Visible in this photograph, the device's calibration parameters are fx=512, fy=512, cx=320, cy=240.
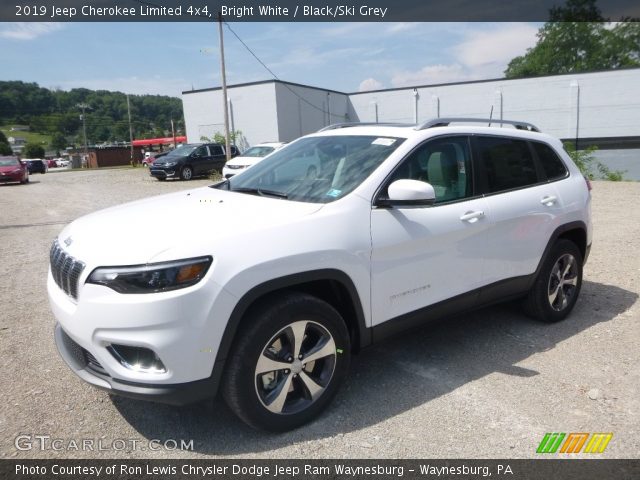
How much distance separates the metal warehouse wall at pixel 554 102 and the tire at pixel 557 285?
103 feet

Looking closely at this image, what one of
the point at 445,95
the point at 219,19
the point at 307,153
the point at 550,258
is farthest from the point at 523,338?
the point at 445,95

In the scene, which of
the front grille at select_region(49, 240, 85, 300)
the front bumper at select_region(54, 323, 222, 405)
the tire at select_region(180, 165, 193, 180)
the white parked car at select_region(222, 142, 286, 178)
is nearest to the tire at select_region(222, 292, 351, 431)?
the front bumper at select_region(54, 323, 222, 405)

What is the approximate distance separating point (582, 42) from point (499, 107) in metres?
35.4

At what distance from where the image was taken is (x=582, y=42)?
61.7 metres

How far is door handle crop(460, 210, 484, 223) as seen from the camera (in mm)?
3645

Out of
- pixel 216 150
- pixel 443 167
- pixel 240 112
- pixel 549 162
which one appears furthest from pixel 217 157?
pixel 443 167

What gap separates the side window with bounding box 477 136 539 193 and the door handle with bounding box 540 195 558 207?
0.53 ft

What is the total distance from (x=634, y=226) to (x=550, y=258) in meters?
5.91

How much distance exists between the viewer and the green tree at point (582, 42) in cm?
6022

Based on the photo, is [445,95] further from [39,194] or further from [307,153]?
[307,153]

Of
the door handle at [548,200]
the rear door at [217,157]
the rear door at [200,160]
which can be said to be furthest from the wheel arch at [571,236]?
the rear door at [217,157]

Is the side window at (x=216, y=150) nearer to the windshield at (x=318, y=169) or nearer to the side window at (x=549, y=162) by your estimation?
the windshield at (x=318, y=169)

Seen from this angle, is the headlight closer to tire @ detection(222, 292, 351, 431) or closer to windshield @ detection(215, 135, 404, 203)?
tire @ detection(222, 292, 351, 431)

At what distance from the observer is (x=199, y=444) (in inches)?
113
